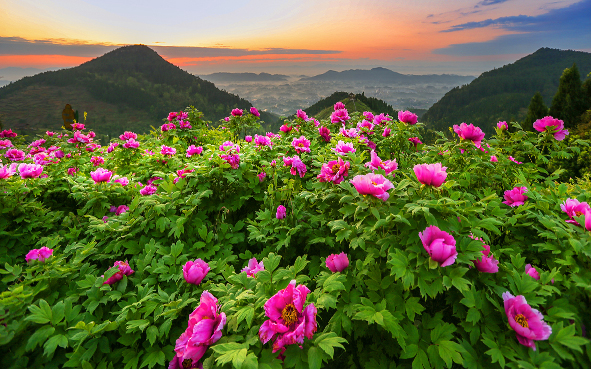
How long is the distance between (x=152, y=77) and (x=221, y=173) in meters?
171

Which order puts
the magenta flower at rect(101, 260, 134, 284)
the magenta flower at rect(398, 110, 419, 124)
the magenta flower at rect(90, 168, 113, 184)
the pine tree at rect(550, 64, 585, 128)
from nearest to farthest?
1. the magenta flower at rect(101, 260, 134, 284)
2. the magenta flower at rect(90, 168, 113, 184)
3. the magenta flower at rect(398, 110, 419, 124)
4. the pine tree at rect(550, 64, 585, 128)

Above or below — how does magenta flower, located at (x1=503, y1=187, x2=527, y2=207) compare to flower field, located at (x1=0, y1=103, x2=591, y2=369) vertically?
above

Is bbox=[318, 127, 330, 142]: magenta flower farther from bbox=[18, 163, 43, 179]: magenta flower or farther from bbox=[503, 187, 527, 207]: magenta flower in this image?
bbox=[18, 163, 43, 179]: magenta flower

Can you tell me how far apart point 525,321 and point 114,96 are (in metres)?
155

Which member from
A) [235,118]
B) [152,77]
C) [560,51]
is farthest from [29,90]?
[560,51]

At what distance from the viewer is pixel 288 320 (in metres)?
1.33

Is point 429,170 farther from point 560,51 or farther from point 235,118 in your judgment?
point 560,51

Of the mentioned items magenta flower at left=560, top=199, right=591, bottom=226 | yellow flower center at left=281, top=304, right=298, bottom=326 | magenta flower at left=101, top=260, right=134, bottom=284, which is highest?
magenta flower at left=560, top=199, right=591, bottom=226

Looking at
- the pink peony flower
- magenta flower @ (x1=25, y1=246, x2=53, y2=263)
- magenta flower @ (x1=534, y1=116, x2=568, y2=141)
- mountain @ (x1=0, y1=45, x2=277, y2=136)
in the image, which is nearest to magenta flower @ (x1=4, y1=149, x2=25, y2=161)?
magenta flower @ (x1=25, y1=246, x2=53, y2=263)

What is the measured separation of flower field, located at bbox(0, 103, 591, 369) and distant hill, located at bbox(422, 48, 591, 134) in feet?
297

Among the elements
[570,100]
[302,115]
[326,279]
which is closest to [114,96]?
[302,115]

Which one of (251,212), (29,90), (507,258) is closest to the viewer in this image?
(507,258)

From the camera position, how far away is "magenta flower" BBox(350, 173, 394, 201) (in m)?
1.63

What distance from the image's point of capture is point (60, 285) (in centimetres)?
221
